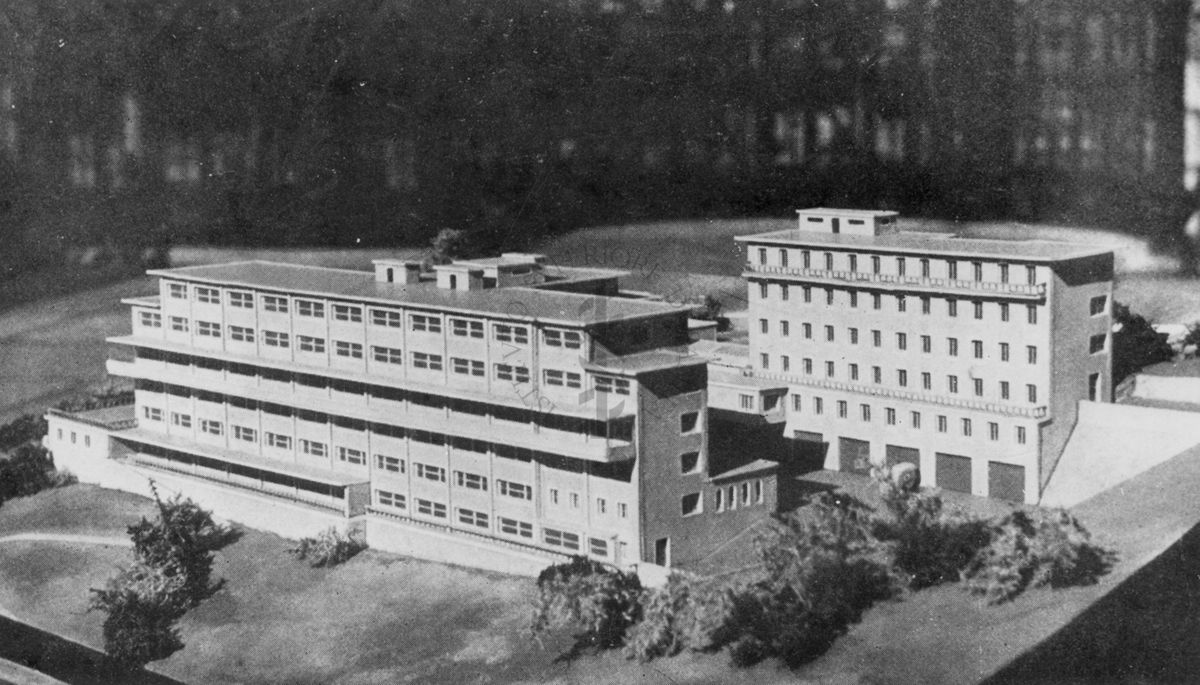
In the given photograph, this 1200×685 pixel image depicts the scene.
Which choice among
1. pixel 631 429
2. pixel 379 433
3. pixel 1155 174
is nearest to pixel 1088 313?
pixel 1155 174

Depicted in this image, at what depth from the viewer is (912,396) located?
30.2 metres

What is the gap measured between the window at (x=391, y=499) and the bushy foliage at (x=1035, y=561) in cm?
→ 1147

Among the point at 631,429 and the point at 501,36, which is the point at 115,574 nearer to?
the point at 631,429

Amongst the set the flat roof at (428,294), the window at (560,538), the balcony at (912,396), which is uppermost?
the flat roof at (428,294)

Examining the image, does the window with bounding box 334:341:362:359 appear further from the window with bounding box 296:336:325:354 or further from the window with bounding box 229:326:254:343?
the window with bounding box 229:326:254:343

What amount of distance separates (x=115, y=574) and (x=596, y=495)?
10832 mm

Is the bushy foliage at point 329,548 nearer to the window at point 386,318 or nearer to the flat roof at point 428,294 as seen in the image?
the window at point 386,318

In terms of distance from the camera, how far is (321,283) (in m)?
31.0

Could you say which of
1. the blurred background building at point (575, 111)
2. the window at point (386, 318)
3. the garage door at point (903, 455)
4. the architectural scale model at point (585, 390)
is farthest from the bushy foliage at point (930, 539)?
the blurred background building at point (575, 111)

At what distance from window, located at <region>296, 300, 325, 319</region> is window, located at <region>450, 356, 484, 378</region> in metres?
3.94

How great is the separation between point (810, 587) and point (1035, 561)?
11.8 ft

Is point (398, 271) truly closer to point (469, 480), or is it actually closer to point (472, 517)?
point (469, 480)

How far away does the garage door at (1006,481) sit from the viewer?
29062mm

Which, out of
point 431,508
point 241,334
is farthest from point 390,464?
point 241,334
